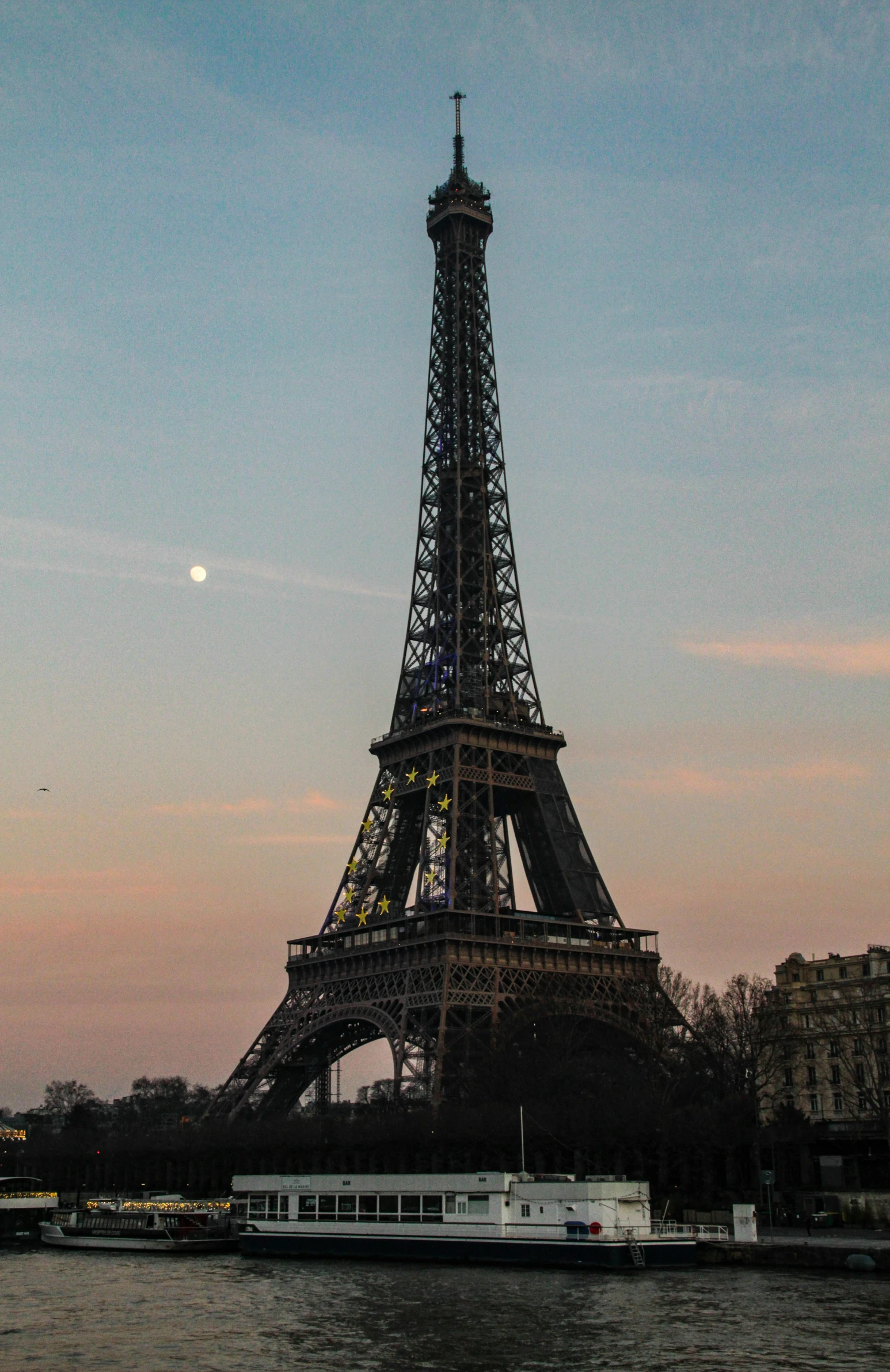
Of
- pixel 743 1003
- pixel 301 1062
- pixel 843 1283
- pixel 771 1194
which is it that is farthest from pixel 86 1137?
pixel 843 1283

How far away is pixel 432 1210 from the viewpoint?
71688 millimetres

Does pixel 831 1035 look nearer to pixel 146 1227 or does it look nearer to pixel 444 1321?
pixel 146 1227

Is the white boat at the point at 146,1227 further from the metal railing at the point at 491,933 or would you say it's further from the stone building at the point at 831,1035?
the stone building at the point at 831,1035

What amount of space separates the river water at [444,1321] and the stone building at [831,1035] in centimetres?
4165

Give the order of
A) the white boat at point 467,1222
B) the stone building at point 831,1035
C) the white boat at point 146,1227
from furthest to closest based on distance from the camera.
→ the stone building at point 831,1035
the white boat at point 146,1227
the white boat at point 467,1222

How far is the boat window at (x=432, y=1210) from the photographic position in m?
71.0

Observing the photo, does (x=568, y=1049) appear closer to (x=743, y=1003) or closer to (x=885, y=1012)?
(x=743, y=1003)

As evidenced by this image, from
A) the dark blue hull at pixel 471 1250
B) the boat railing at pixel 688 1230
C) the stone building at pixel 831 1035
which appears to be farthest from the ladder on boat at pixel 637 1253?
the stone building at pixel 831 1035

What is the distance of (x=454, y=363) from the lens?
130 meters

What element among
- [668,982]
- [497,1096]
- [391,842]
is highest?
[391,842]

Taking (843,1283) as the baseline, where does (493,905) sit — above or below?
above

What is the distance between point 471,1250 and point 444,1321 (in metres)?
20.4

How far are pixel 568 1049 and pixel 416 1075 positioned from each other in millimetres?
10344

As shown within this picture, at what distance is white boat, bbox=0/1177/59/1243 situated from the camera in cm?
9181
